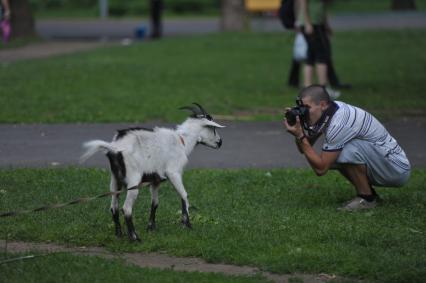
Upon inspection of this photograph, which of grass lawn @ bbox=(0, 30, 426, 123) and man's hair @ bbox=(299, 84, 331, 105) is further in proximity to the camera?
grass lawn @ bbox=(0, 30, 426, 123)

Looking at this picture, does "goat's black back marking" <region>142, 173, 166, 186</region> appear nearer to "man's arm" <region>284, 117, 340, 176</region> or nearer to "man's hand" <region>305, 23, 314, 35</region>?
"man's arm" <region>284, 117, 340, 176</region>

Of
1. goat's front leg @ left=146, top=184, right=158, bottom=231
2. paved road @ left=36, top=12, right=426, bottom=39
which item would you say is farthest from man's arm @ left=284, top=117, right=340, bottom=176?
paved road @ left=36, top=12, right=426, bottom=39

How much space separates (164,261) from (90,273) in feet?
2.21

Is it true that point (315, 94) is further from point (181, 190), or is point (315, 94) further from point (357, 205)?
point (181, 190)

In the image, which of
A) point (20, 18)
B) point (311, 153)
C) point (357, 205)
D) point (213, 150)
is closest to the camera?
point (311, 153)

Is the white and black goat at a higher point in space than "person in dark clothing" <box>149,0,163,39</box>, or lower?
higher

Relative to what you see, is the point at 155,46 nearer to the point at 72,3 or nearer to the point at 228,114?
the point at 228,114

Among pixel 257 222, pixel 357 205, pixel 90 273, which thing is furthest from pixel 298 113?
pixel 90 273

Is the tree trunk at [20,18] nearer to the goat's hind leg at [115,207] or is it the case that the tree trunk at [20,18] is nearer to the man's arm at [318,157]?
the man's arm at [318,157]

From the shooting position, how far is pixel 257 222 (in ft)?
26.0

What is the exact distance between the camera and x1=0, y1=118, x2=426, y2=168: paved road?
10.8 metres

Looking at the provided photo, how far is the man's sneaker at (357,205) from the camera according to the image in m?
8.54

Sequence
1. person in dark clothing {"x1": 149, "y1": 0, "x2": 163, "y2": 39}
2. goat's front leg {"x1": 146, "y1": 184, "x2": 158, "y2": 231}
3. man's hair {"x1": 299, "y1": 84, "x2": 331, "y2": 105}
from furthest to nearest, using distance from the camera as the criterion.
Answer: person in dark clothing {"x1": 149, "y1": 0, "x2": 163, "y2": 39} < man's hair {"x1": 299, "y1": 84, "x2": 331, "y2": 105} < goat's front leg {"x1": 146, "y1": 184, "x2": 158, "y2": 231}

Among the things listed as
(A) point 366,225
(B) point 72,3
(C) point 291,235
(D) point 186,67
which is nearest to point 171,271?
(C) point 291,235
